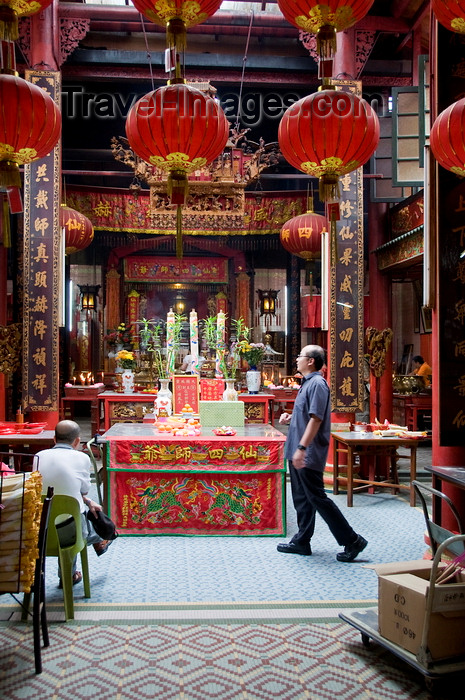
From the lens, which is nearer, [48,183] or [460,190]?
[460,190]

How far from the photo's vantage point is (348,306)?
6402 millimetres

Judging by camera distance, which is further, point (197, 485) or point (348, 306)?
point (348, 306)

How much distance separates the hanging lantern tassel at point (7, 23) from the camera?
3748 millimetres

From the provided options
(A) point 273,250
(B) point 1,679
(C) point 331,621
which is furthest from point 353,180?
(A) point 273,250

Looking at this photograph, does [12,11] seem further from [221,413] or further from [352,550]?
[352,550]

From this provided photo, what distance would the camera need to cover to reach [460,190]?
3.73 metres

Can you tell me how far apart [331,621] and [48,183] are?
4924 mm

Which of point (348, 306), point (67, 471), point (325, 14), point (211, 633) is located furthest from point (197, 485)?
point (325, 14)

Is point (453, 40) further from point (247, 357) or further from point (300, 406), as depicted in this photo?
point (247, 357)

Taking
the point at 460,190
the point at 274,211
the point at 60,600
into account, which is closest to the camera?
the point at 60,600

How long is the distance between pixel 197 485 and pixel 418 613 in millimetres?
2345

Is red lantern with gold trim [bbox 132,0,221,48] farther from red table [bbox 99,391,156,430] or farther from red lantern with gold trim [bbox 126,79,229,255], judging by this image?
red table [bbox 99,391,156,430]

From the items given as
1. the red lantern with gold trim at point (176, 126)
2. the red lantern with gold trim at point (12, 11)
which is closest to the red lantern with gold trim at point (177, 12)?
the red lantern with gold trim at point (176, 126)

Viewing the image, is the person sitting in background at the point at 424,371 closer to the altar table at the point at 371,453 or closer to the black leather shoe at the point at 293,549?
the altar table at the point at 371,453
